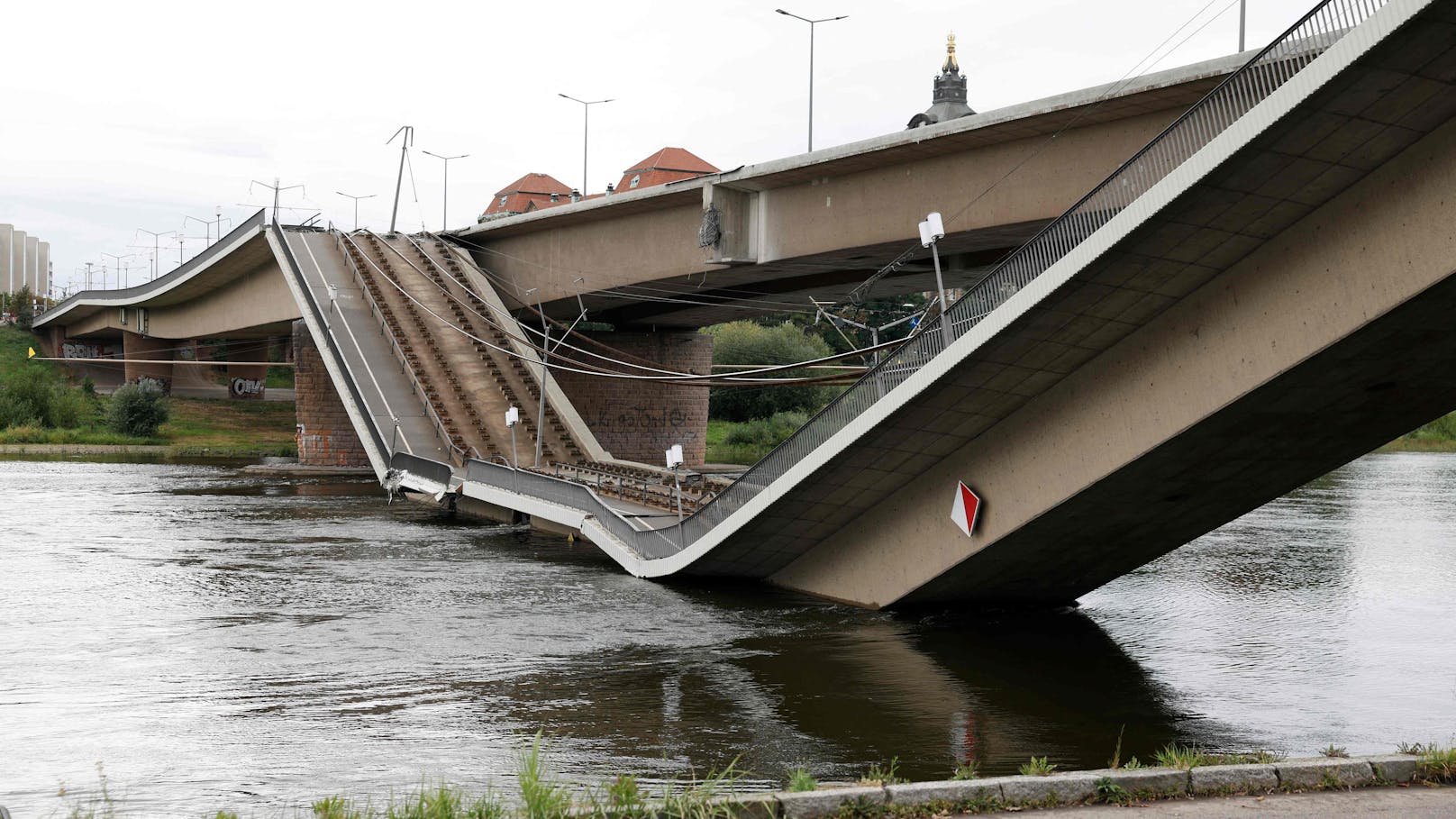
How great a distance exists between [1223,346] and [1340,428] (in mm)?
2348

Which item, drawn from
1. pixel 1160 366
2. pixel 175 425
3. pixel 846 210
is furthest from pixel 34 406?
pixel 1160 366

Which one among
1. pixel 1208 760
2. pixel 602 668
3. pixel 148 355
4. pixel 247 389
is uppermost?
pixel 148 355

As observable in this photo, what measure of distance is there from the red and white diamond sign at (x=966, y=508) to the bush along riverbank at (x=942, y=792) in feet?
28.8

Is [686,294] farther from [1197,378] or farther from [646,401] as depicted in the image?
[1197,378]

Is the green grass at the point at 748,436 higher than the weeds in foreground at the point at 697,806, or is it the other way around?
the green grass at the point at 748,436

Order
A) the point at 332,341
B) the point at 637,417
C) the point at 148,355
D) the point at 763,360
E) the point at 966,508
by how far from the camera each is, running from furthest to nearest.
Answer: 1. the point at 763,360
2. the point at 148,355
3. the point at 637,417
4. the point at 332,341
5. the point at 966,508

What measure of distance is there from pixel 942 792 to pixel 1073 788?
0.78m

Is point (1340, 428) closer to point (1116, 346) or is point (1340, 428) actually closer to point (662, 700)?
→ point (1116, 346)

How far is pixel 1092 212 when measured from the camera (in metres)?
13.9

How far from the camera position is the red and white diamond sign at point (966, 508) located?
1728 centimetres

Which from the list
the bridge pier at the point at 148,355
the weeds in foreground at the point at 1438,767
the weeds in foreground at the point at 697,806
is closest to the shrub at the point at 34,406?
the bridge pier at the point at 148,355

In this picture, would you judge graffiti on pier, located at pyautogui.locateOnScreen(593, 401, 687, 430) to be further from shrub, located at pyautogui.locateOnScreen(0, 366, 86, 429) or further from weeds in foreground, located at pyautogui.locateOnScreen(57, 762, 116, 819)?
weeds in foreground, located at pyautogui.locateOnScreen(57, 762, 116, 819)

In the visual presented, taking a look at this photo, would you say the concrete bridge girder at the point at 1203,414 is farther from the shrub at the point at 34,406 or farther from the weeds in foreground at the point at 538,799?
the shrub at the point at 34,406

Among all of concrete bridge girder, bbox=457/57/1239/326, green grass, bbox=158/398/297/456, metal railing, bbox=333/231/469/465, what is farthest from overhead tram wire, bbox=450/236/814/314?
green grass, bbox=158/398/297/456
